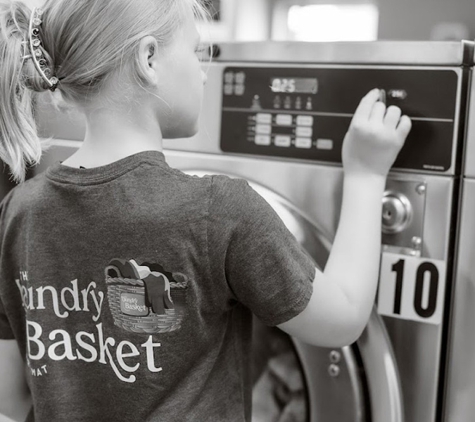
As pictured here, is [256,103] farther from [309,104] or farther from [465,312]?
[465,312]

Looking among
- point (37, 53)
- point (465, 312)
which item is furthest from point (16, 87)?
point (465, 312)

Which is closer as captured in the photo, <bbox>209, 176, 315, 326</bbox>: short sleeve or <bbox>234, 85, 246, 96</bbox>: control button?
<bbox>209, 176, 315, 326</bbox>: short sleeve

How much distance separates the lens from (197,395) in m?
0.76

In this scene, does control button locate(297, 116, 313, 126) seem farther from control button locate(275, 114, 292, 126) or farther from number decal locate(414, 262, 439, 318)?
number decal locate(414, 262, 439, 318)

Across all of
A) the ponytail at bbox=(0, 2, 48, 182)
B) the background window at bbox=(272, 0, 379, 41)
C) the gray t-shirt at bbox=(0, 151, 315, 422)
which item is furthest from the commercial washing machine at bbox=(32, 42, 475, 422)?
the background window at bbox=(272, 0, 379, 41)

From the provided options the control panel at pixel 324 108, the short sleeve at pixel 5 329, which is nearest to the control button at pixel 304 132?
the control panel at pixel 324 108

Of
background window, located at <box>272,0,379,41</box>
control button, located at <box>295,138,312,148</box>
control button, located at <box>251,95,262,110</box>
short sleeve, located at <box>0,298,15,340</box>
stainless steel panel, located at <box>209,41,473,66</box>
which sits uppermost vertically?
background window, located at <box>272,0,379,41</box>

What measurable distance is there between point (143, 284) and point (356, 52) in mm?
417

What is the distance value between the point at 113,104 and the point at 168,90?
0.06 m

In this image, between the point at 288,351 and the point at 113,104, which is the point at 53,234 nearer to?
the point at 113,104

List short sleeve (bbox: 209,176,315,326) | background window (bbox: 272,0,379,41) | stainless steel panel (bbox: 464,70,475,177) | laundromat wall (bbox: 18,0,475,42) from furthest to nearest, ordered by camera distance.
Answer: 1. background window (bbox: 272,0,379,41)
2. laundromat wall (bbox: 18,0,475,42)
3. stainless steel panel (bbox: 464,70,475,177)
4. short sleeve (bbox: 209,176,315,326)

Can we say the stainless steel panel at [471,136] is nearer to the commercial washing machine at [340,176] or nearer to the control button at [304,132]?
the commercial washing machine at [340,176]

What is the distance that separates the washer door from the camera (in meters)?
0.90

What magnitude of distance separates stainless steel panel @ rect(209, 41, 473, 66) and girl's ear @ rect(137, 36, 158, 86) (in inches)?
10.6
